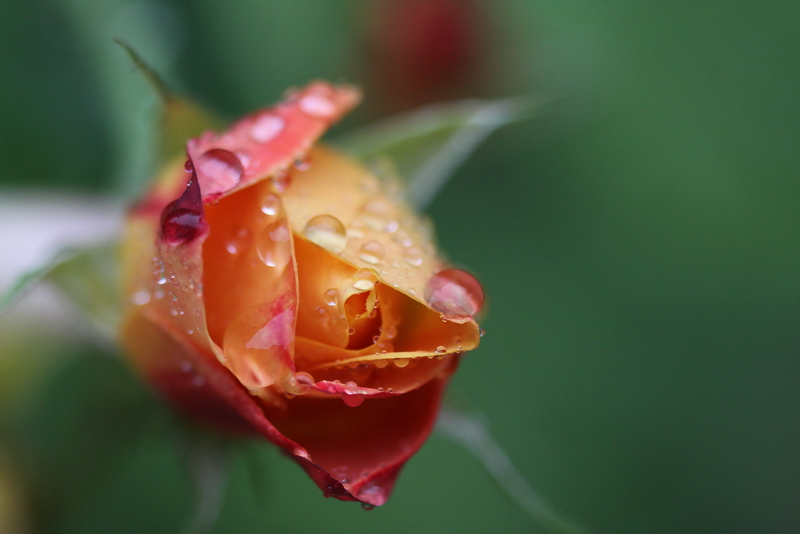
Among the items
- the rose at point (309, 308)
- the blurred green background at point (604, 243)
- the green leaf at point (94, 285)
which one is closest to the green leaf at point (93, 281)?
the green leaf at point (94, 285)

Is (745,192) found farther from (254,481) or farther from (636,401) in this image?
(254,481)

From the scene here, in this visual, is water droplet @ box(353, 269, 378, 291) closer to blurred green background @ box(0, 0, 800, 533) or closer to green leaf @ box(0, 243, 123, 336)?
green leaf @ box(0, 243, 123, 336)

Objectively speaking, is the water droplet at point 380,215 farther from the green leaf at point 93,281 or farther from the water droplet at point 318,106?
the green leaf at point 93,281

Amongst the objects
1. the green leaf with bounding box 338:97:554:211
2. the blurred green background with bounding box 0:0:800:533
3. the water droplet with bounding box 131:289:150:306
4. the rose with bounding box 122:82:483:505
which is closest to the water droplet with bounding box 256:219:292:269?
the rose with bounding box 122:82:483:505

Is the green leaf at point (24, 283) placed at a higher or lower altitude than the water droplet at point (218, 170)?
lower

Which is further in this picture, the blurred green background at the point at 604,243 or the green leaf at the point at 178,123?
the blurred green background at the point at 604,243

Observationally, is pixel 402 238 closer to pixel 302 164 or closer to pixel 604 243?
pixel 302 164

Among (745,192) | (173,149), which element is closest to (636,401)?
(745,192)
